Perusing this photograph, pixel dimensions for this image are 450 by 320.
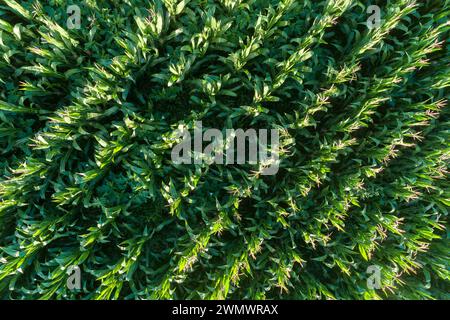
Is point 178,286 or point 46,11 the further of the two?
point 178,286

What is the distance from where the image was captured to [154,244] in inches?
114

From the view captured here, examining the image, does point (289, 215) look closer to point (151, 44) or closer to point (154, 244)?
point (154, 244)

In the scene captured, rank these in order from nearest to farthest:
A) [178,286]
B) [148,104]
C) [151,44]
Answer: [151,44] → [148,104] → [178,286]

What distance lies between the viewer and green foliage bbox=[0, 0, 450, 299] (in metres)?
2.57

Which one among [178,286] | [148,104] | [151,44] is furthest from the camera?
[178,286]

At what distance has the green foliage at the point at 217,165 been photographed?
2.57 meters

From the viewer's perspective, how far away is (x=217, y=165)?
8.87 feet

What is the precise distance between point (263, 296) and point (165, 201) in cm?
103

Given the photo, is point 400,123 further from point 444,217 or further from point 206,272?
point 206,272

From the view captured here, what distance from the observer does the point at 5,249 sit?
2.68 metres

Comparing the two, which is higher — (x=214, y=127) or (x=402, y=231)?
(x=214, y=127)

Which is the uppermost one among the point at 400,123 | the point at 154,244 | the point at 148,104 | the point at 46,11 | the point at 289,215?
the point at 46,11
